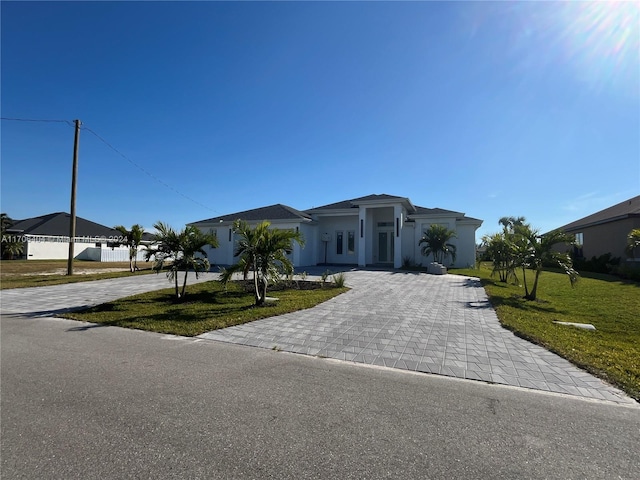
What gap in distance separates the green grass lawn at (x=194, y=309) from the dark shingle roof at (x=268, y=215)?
10.4 metres

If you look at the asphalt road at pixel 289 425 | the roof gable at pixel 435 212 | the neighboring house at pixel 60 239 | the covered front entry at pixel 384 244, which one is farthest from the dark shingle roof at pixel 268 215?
the asphalt road at pixel 289 425

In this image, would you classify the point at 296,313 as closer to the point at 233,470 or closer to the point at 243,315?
the point at 243,315

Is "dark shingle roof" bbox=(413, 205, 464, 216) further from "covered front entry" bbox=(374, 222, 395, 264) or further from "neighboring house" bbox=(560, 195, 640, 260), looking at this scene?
"neighboring house" bbox=(560, 195, 640, 260)

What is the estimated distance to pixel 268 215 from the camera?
22266 millimetres

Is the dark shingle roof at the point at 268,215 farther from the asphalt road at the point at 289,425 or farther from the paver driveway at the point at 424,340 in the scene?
the asphalt road at the point at 289,425

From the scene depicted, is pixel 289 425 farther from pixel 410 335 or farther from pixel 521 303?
pixel 521 303

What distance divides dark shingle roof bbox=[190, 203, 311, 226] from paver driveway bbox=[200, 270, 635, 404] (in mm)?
12580

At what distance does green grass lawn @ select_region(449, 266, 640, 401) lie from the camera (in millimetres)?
4211

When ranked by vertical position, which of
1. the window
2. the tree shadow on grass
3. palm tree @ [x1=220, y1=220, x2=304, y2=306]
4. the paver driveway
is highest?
the window

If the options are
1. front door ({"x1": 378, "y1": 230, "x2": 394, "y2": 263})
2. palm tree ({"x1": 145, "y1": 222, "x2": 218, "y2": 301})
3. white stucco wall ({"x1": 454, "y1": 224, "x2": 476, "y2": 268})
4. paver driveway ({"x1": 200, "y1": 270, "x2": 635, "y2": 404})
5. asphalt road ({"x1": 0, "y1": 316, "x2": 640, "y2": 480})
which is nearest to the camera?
asphalt road ({"x1": 0, "y1": 316, "x2": 640, "y2": 480})

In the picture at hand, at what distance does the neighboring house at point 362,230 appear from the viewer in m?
20.3

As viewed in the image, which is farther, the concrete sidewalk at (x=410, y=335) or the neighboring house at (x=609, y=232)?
the neighboring house at (x=609, y=232)

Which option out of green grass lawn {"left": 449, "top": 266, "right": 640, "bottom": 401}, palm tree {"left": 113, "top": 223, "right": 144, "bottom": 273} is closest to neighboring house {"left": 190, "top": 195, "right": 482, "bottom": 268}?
palm tree {"left": 113, "top": 223, "right": 144, "bottom": 273}

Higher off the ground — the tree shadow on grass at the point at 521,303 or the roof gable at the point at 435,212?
the roof gable at the point at 435,212
